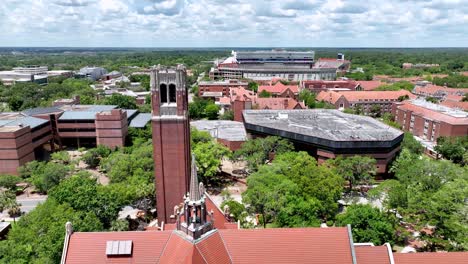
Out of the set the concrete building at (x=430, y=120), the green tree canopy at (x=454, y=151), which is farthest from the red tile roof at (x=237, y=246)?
the concrete building at (x=430, y=120)

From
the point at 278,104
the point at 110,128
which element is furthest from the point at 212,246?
the point at 278,104

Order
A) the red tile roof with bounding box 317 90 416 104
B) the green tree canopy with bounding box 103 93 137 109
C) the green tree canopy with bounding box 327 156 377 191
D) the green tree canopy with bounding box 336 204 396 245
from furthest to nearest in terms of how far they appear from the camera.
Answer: the red tile roof with bounding box 317 90 416 104 → the green tree canopy with bounding box 103 93 137 109 → the green tree canopy with bounding box 327 156 377 191 → the green tree canopy with bounding box 336 204 396 245

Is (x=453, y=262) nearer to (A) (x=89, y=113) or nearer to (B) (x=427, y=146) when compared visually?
(B) (x=427, y=146)

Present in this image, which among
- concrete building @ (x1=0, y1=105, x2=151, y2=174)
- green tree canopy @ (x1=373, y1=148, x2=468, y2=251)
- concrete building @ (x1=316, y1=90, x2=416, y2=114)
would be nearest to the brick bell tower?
green tree canopy @ (x1=373, y1=148, x2=468, y2=251)

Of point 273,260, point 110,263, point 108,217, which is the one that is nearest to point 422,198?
point 273,260

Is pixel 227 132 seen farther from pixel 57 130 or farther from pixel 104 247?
pixel 104 247

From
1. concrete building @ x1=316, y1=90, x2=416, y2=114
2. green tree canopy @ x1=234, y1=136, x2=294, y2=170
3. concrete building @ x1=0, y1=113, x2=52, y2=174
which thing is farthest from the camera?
concrete building @ x1=316, y1=90, x2=416, y2=114

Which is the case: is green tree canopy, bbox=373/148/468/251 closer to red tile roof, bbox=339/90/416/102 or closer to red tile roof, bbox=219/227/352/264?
red tile roof, bbox=219/227/352/264
